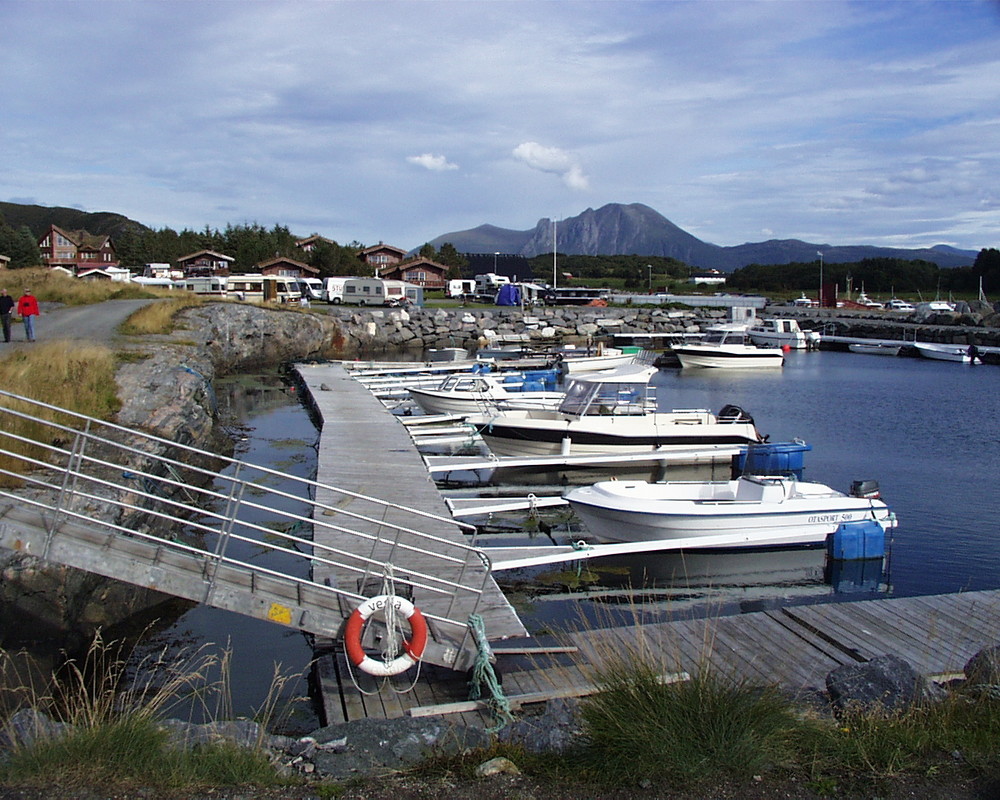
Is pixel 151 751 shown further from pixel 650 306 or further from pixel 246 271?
pixel 246 271

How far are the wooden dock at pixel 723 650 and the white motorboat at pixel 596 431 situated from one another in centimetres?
1097

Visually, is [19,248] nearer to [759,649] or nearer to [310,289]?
[310,289]

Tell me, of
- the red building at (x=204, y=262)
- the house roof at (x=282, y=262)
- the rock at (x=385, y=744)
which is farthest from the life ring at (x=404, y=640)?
the red building at (x=204, y=262)

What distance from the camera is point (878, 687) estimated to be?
655 cm

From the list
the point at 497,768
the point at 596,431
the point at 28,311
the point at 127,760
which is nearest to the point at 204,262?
the point at 28,311

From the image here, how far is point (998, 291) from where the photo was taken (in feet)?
352

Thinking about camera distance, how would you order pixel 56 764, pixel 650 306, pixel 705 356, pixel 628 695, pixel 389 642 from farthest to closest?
pixel 650 306
pixel 705 356
pixel 389 642
pixel 628 695
pixel 56 764

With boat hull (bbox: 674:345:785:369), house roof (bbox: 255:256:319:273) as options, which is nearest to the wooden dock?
boat hull (bbox: 674:345:785:369)

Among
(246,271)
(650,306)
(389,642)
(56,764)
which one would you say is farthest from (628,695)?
(246,271)

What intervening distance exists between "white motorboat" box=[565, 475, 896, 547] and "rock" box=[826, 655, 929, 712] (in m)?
7.07

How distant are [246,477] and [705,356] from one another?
36.5 metres

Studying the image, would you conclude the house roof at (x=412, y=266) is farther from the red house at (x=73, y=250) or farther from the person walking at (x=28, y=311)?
the person walking at (x=28, y=311)

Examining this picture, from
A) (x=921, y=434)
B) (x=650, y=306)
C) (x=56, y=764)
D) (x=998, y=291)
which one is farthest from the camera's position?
(x=998, y=291)

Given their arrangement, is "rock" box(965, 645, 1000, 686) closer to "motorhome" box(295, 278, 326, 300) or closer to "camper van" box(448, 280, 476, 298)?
"motorhome" box(295, 278, 326, 300)
